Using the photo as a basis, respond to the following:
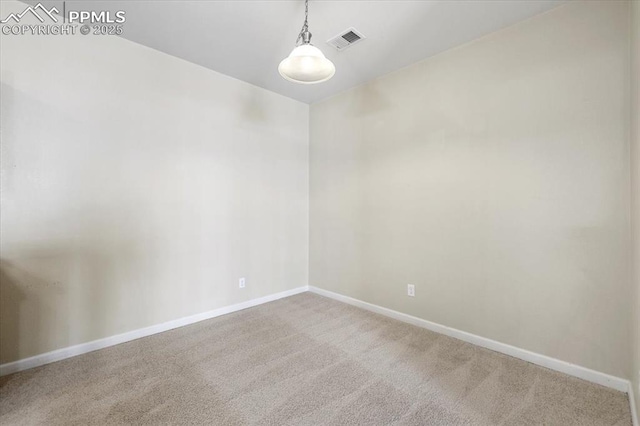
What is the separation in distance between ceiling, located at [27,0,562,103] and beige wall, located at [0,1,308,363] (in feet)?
1.12

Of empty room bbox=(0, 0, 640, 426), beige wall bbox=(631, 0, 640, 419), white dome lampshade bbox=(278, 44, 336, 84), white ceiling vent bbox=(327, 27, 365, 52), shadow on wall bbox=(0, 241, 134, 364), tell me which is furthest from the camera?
white ceiling vent bbox=(327, 27, 365, 52)

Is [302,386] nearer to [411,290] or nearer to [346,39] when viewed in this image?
[411,290]

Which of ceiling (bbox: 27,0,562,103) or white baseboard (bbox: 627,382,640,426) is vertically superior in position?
ceiling (bbox: 27,0,562,103)

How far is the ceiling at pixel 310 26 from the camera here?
2.08 meters

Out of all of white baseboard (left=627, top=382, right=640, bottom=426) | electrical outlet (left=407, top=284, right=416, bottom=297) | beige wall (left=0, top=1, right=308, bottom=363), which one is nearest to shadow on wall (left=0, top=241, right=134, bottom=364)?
beige wall (left=0, top=1, right=308, bottom=363)

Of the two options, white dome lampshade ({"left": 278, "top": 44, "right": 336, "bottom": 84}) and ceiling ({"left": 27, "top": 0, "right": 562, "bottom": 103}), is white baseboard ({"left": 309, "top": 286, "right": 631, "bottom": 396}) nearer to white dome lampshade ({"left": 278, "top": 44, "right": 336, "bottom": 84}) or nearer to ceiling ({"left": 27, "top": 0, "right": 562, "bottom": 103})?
white dome lampshade ({"left": 278, "top": 44, "right": 336, "bottom": 84})

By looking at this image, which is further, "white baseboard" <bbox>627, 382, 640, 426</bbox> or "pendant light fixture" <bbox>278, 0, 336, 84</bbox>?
"pendant light fixture" <bbox>278, 0, 336, 84</bbox>

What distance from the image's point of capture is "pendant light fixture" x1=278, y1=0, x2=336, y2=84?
1646mm

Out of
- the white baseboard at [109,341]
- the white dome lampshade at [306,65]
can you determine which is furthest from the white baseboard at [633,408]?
the white baseboard at [109,341]

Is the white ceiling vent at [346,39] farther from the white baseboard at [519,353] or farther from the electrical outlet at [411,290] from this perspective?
the white baseboard at [519,353]

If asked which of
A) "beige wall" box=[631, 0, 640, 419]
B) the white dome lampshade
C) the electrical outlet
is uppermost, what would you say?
the white dome lampshade

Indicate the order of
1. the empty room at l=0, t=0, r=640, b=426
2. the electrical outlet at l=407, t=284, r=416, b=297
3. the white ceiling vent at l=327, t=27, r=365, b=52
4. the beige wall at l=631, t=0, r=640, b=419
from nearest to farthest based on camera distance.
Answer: the beige wall at l=631, t=0, r=640, b=419
the empty room at l=0, t=0, r=640, b=426
the white ceiling vent at l=327, t=27, r=365, b=52
the electrical outlet at l=407, t=284, r=416, b=297

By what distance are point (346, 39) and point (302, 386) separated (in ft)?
9.64

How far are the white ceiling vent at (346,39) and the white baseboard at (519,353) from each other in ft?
9.38
